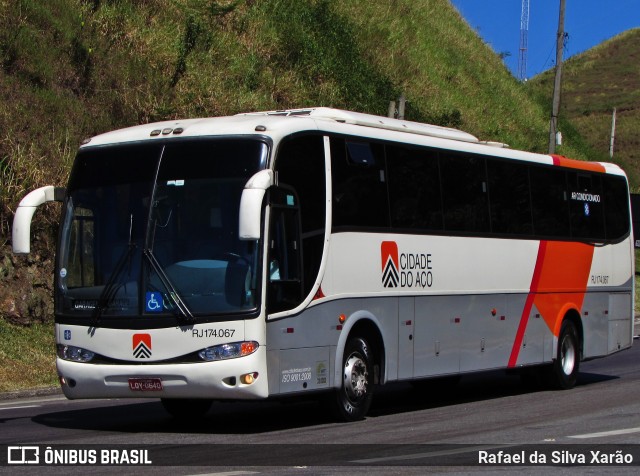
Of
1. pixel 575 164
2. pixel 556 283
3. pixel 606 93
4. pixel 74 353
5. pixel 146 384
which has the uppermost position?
pixel 606 93

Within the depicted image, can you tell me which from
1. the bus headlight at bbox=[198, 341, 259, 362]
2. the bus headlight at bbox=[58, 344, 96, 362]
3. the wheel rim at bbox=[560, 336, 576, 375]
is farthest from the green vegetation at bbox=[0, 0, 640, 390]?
the wheel rim at bbox=[560, 336, 576, 375]

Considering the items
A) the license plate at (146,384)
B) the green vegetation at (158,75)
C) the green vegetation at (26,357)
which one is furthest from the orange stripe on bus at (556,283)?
the green vegetation at (158,75)

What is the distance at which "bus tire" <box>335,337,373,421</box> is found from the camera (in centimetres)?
1370

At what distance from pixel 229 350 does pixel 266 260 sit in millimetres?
959

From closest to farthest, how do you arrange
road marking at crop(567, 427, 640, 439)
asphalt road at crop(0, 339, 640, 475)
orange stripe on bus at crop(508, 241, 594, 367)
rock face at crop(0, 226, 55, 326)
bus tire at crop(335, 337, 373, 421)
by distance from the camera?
asphalt road at crop(0, 339, 640, 475) → road marking at crop(567, 427, 640, 439) → bus tire at crop(335, 337, 373, 421) → orange stripe on bus at crop(508, 241, 594, 367) → rock face at crop(0, 226, 55, 326)

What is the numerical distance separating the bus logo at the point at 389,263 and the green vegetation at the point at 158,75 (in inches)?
275

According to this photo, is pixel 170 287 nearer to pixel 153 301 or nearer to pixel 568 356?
pixel 153 301

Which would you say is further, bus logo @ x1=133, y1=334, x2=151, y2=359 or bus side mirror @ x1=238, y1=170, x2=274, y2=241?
bus logo @ x1=133, y1=334, x2=151, y2=359

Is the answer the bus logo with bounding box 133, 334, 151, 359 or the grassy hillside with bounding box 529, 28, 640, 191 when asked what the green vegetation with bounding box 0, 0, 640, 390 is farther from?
the grassy hillside with bounding box 529, 28, 640, 191

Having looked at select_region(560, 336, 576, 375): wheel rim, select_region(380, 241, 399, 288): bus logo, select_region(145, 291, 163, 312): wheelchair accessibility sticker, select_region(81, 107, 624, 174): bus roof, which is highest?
select_region(81, 107, 624, 174): bus roof

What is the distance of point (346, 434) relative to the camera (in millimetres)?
12477

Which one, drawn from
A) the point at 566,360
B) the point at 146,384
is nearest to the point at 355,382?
the point at 146,384

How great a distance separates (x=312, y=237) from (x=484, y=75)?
42.9 m

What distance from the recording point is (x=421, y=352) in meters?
15.3
